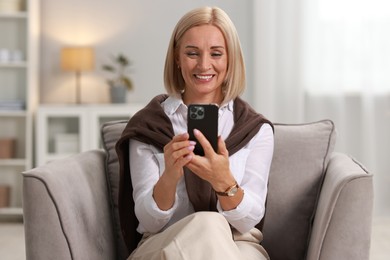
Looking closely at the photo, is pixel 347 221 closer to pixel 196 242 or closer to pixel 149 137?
pixel 196 242

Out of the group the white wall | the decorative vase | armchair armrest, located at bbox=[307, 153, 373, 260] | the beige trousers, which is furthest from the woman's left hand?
the white wall

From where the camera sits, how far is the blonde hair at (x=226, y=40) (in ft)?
6.79

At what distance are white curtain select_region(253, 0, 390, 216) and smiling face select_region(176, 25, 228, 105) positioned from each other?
3.30 m

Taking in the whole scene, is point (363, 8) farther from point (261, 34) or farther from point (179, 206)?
point (179, 206)

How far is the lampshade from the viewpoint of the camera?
524 centimetres

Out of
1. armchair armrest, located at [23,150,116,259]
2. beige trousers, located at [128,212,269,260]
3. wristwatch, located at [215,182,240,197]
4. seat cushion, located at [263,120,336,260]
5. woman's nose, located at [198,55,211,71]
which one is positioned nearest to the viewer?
beige trousers, located at [128,212,269,260]

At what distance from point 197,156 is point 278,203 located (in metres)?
0.47

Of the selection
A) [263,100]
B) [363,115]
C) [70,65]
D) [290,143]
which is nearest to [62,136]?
[70,65]

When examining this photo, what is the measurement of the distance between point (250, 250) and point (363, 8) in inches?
143

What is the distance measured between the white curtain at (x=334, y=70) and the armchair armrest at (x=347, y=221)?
11.4 ft

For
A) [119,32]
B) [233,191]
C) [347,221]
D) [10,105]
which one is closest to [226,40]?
[233,191]

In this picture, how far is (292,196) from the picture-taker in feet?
7.29

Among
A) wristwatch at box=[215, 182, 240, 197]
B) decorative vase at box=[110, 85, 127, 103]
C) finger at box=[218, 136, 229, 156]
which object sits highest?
decorative vase at box=[110, 85, 127, 103]

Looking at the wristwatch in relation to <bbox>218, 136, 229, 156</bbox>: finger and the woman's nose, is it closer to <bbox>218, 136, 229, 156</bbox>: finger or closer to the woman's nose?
<bbox>218, 136, 229, 156</bbox>: finger
